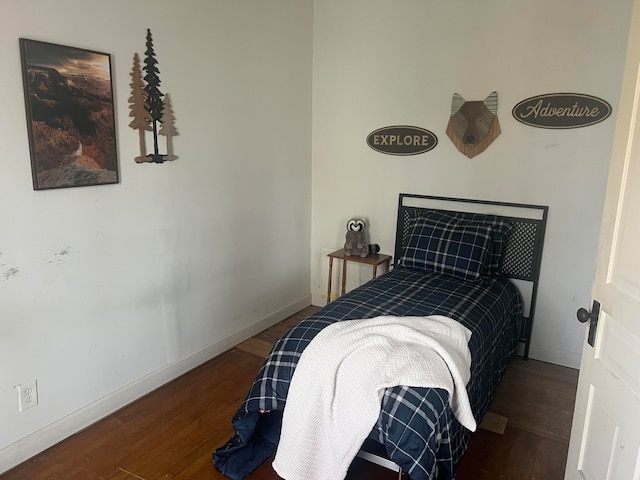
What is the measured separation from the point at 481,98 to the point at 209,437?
2.51 meters

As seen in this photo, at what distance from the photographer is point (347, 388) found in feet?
5.75

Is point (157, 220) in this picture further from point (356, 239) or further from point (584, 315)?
point (584, 315)

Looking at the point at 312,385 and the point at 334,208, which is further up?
the point at 334,208

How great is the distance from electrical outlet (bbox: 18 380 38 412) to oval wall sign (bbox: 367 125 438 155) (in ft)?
8.27

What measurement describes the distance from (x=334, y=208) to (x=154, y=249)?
1.57 metres

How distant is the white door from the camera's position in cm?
133

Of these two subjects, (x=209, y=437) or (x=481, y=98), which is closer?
(x=209, y=437)

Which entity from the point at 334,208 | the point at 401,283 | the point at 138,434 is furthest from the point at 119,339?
the point at 334,208

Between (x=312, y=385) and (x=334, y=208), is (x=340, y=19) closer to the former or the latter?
(x=334, y=208)

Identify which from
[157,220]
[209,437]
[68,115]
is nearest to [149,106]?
[68,115]

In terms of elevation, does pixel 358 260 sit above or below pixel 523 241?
below

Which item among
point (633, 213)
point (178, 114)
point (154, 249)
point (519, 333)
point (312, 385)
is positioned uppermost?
point (178, 114)

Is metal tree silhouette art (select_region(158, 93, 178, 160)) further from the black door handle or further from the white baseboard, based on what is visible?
the black door handle

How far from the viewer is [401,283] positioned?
2.80 metres
